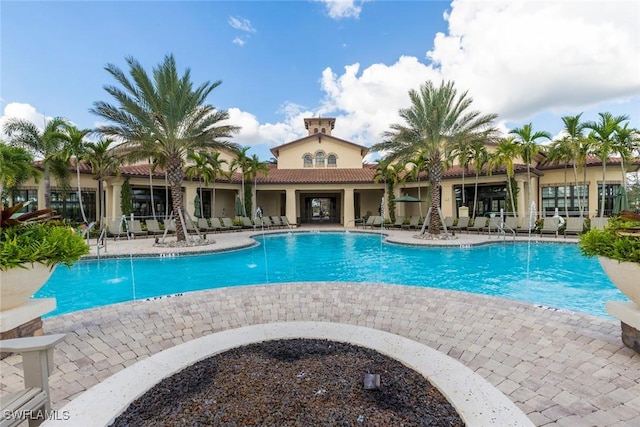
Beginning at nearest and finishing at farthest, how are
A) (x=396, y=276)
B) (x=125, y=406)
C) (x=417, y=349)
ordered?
(x=125, y=406) → (x=417, y=349) → (x=396, y=276)

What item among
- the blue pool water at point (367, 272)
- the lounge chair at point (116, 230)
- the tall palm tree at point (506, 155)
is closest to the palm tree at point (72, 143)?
the lounge chair at point (116, 230)

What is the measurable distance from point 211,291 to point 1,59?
489 cm

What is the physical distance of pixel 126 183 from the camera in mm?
20891

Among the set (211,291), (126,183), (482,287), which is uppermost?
(126,183)

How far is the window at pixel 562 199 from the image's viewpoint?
21.7 metres

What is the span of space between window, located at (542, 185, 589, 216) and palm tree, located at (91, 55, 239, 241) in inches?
916

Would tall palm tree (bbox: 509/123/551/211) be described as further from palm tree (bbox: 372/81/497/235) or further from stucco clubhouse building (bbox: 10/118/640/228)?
palm tree (bbox: 372/81/497/235)

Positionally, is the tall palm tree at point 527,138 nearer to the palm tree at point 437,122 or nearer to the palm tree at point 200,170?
the palm tree at point 437,122

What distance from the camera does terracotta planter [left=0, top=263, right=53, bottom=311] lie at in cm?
355

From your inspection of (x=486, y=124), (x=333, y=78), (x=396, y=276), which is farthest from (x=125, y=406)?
(x=333, y=78)

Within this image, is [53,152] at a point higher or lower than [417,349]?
higher

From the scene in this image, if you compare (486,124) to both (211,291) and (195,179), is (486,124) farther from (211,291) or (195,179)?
(195,179)

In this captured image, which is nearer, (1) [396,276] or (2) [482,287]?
(2) [482,287]

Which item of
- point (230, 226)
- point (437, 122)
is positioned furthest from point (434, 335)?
point (230, 226)
